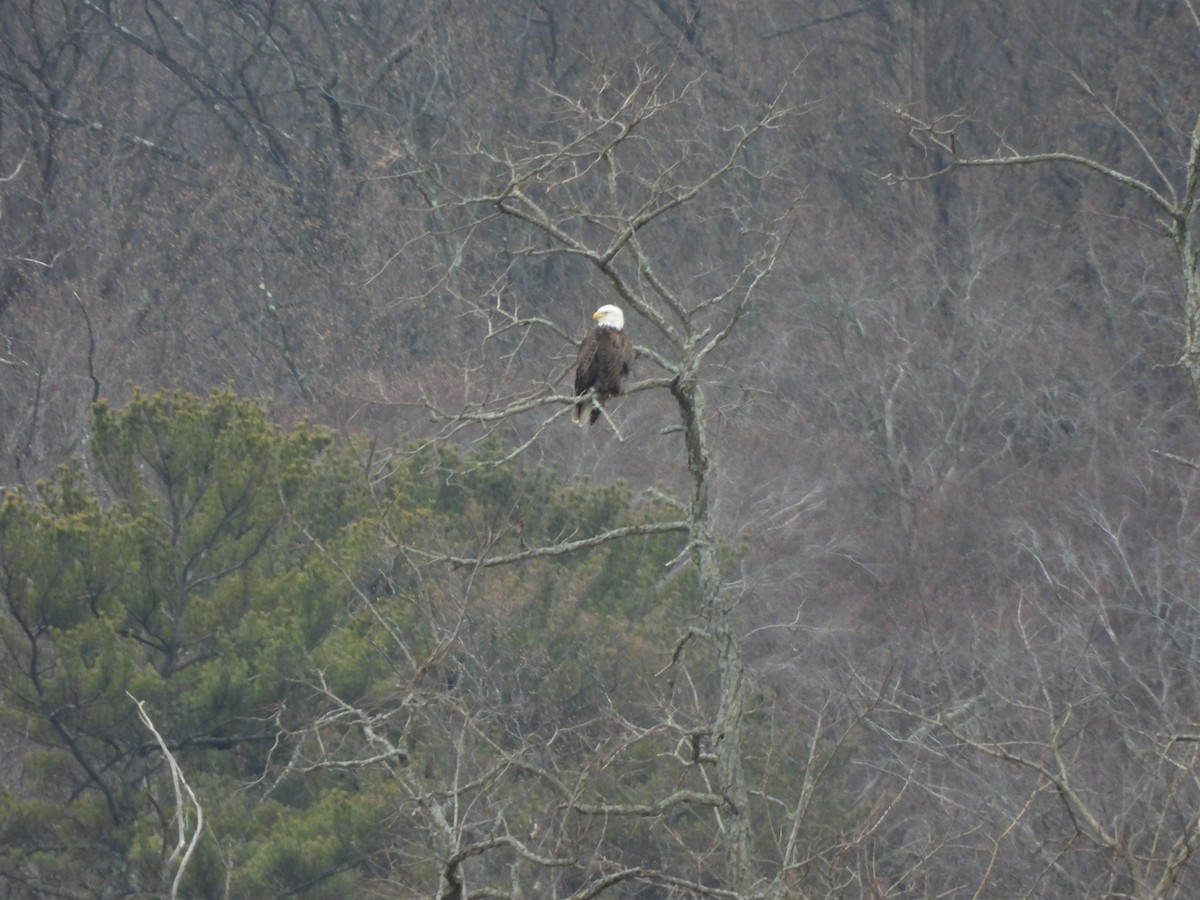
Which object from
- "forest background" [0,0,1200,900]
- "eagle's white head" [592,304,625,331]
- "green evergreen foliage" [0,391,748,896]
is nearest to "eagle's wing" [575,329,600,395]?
"eagle's white head" [592,304,625,331]

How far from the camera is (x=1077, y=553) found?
1680 centimetres

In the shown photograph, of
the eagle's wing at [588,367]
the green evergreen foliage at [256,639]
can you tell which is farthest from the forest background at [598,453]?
the eagle's wing at [588,367]

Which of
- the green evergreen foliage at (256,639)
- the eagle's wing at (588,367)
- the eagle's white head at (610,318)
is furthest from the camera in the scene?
the green evergreen foliage at (256,639)

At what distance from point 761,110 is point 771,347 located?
3.72 meters

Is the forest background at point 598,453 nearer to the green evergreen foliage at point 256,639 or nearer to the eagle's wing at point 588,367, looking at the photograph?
the green evergreen foliage at point 256,639

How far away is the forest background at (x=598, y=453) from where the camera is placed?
21.7 ft

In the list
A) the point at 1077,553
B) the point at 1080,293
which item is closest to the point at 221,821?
the point at 1077,553

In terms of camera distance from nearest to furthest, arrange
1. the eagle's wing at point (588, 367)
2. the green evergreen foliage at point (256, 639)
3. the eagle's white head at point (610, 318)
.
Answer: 1. the eagle's wing at point (588, 367)
2. the eagle's white head at point (610, 318)
3. the green evergreen foliage at point (256, 639)

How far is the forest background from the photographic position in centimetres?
662

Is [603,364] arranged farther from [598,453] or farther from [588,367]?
[598,453]

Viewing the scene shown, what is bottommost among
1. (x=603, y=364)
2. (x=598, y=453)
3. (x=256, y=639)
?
(x=598, y=453)

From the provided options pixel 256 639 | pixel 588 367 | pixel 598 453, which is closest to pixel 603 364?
pixel 588 367

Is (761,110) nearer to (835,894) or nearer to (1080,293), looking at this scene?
(1080,293)

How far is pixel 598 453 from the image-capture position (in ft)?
61.2
